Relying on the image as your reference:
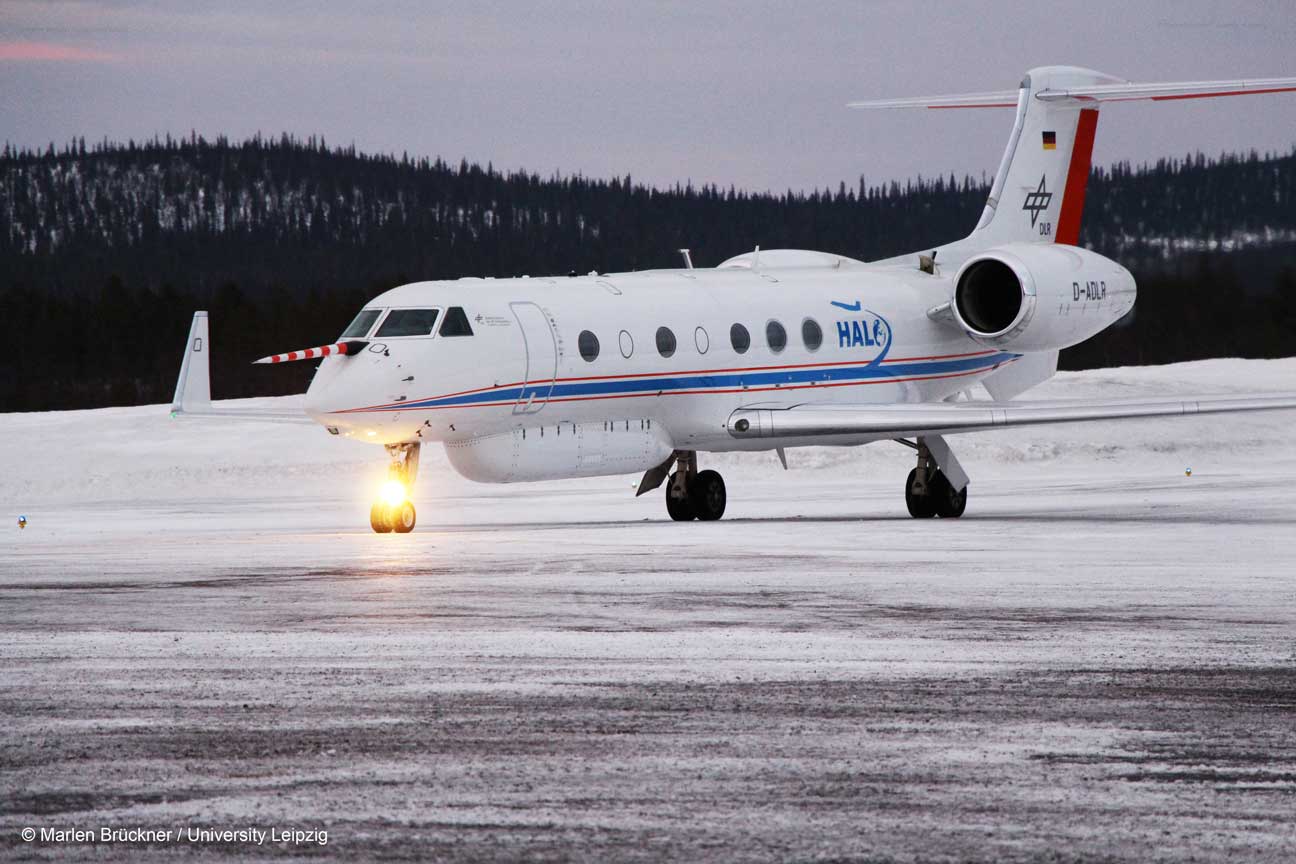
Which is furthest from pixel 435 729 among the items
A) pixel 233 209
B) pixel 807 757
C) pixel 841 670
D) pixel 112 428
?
pixel 233 209

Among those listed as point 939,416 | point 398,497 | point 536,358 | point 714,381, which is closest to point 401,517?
point 398,497

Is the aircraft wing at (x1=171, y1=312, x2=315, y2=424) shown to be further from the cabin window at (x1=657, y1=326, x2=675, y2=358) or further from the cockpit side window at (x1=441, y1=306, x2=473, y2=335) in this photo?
the cabin window at (x1=657, y1=326, x2=675, y2=358)

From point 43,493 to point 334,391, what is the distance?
1780cm

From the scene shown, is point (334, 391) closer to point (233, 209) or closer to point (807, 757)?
point (807, 757)

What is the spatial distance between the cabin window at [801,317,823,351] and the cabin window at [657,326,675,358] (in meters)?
2.25

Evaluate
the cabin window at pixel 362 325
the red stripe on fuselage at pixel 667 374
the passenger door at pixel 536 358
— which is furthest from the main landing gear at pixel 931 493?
the cabin window at pixel 362 325

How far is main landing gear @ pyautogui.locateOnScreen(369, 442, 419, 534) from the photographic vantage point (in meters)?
21.6

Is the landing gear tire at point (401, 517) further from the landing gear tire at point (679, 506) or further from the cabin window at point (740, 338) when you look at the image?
the cabin window at point (740, 338)

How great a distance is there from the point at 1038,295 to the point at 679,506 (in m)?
5.48

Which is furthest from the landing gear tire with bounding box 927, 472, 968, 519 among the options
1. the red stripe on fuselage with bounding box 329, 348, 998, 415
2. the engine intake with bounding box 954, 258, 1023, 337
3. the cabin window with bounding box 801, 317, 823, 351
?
the engine intake with bounding box 954, 258, 1023, 337

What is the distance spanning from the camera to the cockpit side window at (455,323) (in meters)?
21.4

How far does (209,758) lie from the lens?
785cm

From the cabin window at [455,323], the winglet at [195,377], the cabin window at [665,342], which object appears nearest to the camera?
the cabin window at [455,323]

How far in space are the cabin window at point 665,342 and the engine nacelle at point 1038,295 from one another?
4.90 m
